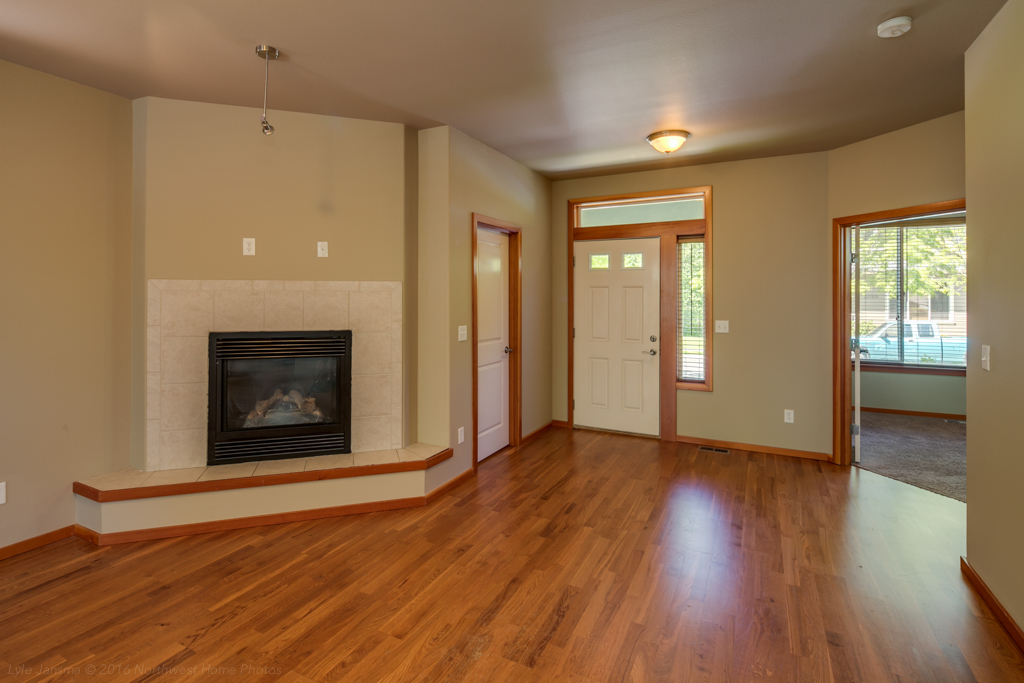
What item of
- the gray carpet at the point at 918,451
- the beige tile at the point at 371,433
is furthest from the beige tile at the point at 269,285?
the gray carpet at the point at 918,451

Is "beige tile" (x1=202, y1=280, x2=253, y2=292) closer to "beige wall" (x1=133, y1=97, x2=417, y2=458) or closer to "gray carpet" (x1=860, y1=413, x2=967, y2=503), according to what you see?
"beige wall" (x1=133, y1=97, x2=417, y2=458)

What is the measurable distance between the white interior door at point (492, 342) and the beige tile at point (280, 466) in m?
1.37

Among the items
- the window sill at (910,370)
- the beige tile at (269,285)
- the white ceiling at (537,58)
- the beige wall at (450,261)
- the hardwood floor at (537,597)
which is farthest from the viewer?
the window sill at (910,370)

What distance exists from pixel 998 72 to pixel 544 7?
192 cm

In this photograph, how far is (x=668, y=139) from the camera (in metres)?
3.77

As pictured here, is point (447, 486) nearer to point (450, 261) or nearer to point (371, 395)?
point (371, 395)

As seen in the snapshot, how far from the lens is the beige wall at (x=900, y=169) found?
11.0 ft

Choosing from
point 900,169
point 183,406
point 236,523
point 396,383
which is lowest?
point 236,523

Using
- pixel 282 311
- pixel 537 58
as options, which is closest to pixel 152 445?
pixel 282 311

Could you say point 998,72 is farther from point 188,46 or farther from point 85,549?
point 85,549

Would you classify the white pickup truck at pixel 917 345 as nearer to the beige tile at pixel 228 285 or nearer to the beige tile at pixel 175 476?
the beige tile at pixel 228 285

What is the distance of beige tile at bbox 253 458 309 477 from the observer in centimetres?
317

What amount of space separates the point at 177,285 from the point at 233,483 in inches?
49.0

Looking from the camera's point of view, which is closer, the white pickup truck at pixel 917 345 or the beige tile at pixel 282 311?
the beige tile at pixel 282 311
